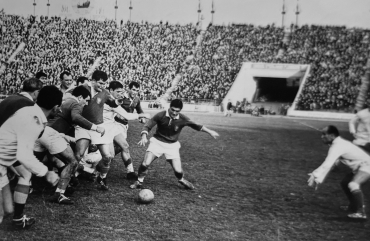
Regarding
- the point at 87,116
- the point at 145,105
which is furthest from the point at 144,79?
the point at 87,116

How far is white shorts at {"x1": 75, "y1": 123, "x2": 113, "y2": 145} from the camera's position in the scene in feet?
13.3

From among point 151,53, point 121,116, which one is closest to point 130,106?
point 121,116

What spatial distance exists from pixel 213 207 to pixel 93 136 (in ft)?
5.65

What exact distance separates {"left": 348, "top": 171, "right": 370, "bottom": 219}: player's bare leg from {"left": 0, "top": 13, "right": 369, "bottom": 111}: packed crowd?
1.12 metres

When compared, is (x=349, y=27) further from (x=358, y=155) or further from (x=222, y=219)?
(x=222, y=219)

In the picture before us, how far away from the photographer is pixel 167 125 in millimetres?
4414

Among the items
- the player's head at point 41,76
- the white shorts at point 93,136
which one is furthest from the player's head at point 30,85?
the player's head at point 41,76

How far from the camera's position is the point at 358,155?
3537mm

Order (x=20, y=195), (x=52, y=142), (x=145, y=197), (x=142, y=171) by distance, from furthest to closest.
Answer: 1. (x=142, y=171)
2. (x=145, y=197)
3. (x=52, y=142)
4. (x=20, y=195)

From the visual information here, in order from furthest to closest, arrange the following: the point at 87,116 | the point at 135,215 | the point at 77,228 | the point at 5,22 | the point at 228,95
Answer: the point at 228,95 → the point at 5,22 → the point at 87,116 → the point at 135,215 → the point at 77,228

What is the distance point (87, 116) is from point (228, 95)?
189 inches

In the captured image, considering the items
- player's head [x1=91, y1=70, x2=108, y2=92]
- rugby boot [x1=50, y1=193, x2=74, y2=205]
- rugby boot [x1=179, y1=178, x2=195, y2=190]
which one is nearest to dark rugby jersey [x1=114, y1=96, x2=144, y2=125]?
player's head [x1=91, y1=70, x2=108, y2=92]

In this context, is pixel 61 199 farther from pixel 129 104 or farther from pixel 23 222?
pixel 129 104

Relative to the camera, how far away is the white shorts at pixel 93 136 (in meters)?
4.06
